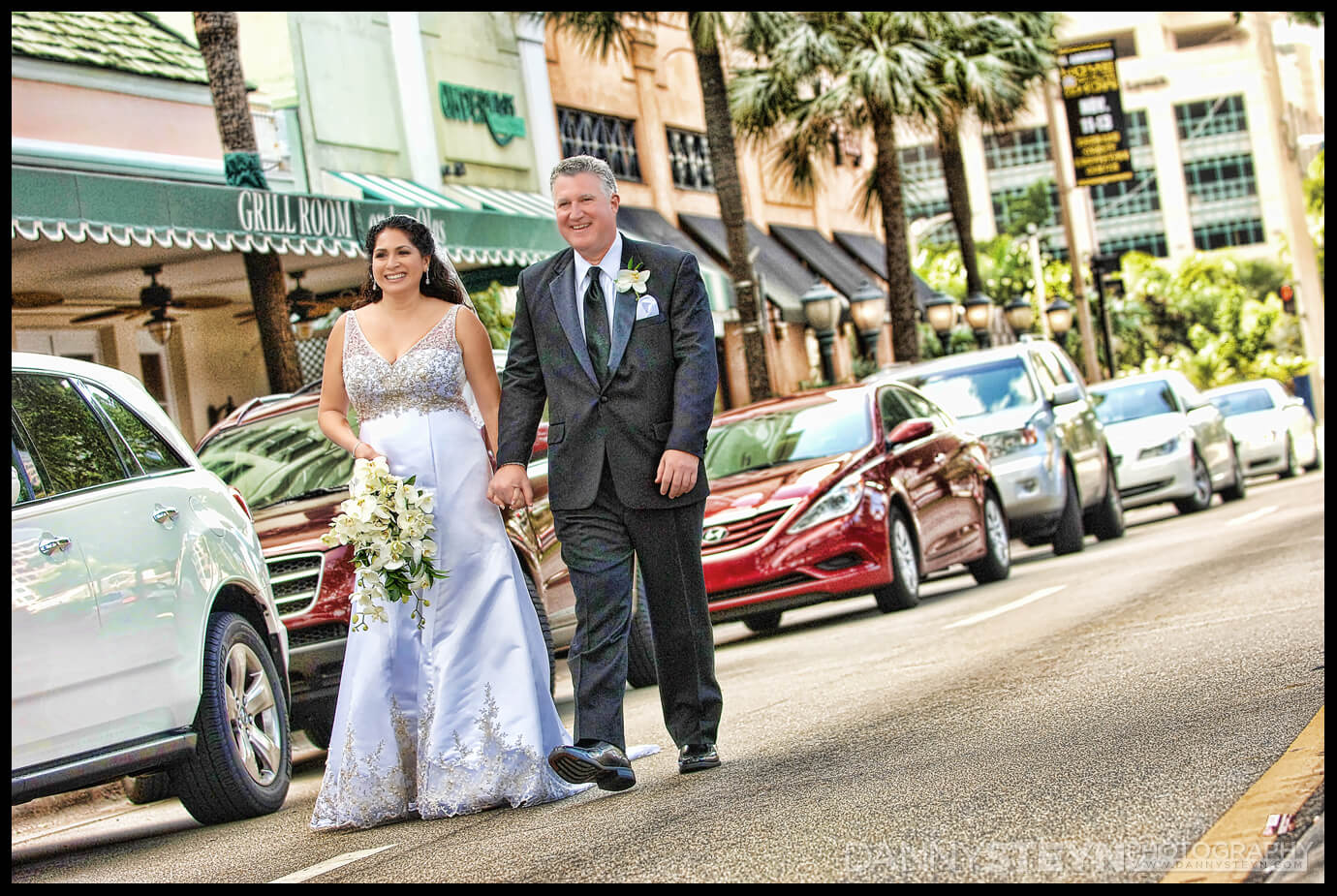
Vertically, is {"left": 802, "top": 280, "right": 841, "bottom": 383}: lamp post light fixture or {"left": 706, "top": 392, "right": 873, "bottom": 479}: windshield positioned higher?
{"left": 802, "top": 280, "right": 841, "bottom": 383}: lamp post light fixture

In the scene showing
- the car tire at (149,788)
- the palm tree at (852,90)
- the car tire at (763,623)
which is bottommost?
the car tire at (763,623)

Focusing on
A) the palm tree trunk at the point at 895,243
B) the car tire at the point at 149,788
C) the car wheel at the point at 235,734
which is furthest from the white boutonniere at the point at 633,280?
the palm tree trunk at the point at 895,243

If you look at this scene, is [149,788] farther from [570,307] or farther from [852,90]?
[852,90]

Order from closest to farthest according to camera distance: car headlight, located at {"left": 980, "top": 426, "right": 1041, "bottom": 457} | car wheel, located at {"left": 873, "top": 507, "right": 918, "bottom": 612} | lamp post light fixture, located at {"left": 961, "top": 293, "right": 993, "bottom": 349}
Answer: car wheel, located at {"left": 873, "top": 507, "right": 918, "bottom": 612}, car headlight, located at {"left": 980, "top": 426, "right": 1041, "bottom": 457}, lamp post light fixture, located at {"left": 961, "top": 293, "right": 993, "bottom": 349}

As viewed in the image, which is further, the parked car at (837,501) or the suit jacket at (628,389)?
the parked car at (837,501)

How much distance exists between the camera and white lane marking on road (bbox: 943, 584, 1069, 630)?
438 inches

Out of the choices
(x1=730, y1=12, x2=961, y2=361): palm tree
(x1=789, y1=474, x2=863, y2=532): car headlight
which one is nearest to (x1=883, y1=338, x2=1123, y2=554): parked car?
(x1=789, y1=474, x2=863, y2=532): car headlight

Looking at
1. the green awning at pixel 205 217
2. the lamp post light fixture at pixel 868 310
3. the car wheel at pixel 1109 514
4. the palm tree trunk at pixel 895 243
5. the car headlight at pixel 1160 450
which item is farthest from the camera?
the palm tree trunk at pixel 895 243

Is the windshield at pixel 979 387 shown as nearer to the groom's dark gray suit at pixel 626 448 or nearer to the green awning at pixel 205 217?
the green awning at pixel 205 217

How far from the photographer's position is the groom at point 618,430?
235 inches

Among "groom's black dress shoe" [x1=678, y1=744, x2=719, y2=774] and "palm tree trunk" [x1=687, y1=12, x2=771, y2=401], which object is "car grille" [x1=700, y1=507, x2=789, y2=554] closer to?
"groom's black dress shoe" [x1=678, y1=744, x2=719, y2=774]

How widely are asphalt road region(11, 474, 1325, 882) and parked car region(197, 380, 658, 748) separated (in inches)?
17.5

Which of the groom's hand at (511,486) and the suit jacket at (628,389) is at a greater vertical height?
the suit jacket at (628,389)

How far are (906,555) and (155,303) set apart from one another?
24.0ft
